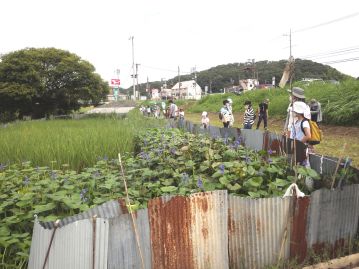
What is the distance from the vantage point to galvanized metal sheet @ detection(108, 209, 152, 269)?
1.92 meters

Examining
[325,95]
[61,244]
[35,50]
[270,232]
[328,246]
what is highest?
[35,50]

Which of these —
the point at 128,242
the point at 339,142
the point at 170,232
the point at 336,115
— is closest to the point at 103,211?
the point at 128,242

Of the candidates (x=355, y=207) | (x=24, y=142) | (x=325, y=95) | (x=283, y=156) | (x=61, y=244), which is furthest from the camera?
(x=325, y=95)

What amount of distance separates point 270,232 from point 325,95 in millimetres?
11829

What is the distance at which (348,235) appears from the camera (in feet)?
8.73

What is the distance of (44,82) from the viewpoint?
1856cm

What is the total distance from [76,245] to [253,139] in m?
3.97

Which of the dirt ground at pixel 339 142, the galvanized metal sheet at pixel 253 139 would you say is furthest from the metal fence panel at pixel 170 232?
the dirt ground at pixel 339 142

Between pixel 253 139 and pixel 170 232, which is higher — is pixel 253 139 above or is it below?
above

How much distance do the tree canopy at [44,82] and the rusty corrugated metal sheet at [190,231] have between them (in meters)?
17.6

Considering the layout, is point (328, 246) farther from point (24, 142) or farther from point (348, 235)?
point (24, 142)

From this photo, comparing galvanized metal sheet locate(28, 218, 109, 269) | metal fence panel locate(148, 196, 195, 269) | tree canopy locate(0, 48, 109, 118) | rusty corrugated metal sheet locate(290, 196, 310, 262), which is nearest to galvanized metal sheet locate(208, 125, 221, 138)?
rusty corrugated metal sheet locate(290, 196, 310, 262)

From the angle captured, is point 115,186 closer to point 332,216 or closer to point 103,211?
point 103,211

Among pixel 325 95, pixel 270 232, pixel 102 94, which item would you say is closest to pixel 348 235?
pixel 270 232
